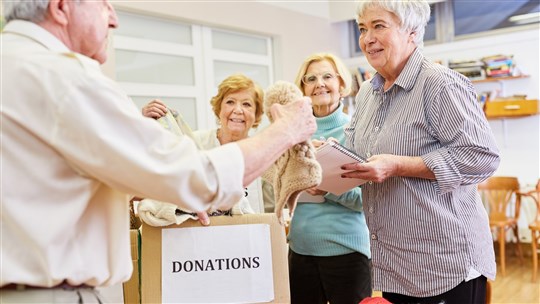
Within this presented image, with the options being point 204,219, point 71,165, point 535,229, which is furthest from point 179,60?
point 71,165

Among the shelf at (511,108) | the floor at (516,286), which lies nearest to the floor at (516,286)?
the floor at (516,286)

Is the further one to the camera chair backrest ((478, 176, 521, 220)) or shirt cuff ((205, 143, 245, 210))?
chair backrest ((478, 176, 521, 220))

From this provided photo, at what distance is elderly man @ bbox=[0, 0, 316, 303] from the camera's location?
35.6 inches

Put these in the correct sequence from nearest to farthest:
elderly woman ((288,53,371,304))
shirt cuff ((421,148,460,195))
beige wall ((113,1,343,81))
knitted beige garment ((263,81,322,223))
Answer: knitted beige garment ((263,81,322,223))
shirt cuff ((421,148,460,195))
elderly woman ((288,53,371,304))
beige wall ((113,1,343,81))

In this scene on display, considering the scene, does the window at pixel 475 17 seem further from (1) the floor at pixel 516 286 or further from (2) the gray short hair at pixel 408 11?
(2) the gray short hair at pixel 408 11

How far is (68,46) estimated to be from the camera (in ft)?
3.40

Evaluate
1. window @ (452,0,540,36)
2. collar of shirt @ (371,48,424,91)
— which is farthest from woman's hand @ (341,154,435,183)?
window @ (452,0,540,36)

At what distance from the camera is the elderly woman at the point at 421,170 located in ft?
5.04

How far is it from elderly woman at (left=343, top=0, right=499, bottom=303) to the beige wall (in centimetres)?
329

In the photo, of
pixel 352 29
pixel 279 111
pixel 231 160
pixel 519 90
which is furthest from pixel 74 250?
Result: pixel 352 29

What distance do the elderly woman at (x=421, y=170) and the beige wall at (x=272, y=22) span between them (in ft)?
10.8

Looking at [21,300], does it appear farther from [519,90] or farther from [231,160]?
[519,90]

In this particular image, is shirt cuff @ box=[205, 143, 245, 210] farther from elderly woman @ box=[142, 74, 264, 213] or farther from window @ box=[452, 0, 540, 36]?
window @ box=[452, 0, 540, 36]

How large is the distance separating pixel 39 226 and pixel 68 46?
0.35 metres
